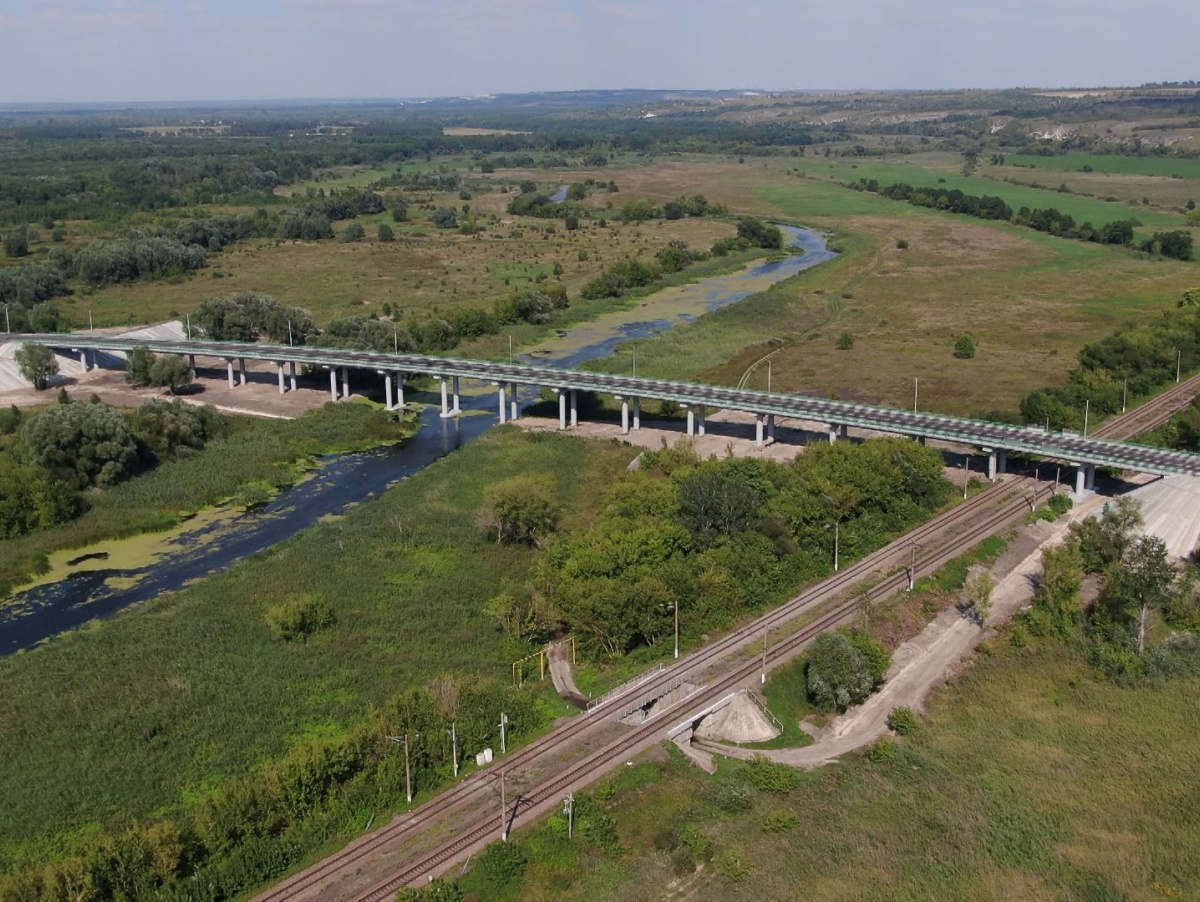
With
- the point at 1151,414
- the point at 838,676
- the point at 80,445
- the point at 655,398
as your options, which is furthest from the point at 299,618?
the point at 1151,414

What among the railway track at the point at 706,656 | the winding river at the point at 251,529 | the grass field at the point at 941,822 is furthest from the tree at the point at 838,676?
the winding river at the point at 251,529

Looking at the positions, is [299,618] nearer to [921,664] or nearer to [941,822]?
[921,664]

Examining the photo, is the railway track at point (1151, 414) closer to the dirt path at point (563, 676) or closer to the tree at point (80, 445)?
the dirt path at point (563, 676)

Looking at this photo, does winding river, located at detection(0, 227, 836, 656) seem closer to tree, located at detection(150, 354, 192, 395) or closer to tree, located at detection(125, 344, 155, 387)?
tree, located at detection(150, 354, 192, 395)

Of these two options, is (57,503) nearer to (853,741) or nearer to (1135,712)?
(853,741)

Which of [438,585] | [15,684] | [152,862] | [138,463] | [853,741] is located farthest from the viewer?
[138,463]

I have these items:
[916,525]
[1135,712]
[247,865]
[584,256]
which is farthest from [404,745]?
[584,256]

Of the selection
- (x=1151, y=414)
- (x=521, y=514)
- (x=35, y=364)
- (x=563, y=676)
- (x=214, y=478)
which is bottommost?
(x=563, y=676)
